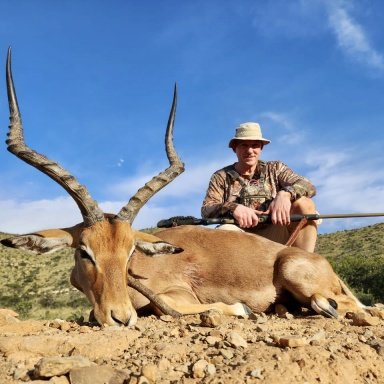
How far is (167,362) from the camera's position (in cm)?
368

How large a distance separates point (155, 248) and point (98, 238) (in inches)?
41.8

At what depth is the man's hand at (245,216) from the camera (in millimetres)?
8211

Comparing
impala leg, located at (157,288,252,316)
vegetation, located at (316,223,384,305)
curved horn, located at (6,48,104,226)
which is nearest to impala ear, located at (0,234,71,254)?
curved horn, located at (6,48,104,226)

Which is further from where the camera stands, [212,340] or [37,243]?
[37,243]

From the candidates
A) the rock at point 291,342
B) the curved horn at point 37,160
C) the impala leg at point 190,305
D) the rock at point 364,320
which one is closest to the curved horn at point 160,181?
the curved horn at point 37,160

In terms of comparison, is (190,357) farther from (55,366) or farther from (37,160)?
(37,160)

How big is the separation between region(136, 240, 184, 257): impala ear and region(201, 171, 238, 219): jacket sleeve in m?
2.10

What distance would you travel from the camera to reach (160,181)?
23.1 ft

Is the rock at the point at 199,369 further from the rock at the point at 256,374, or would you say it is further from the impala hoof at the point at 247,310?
the impala hoof at the point at 247,310

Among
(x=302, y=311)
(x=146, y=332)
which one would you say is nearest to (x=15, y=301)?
(x=302, y=311)

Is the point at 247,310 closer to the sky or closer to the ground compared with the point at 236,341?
closer to the sky

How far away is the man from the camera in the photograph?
8.61 m

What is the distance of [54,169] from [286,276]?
3358 mm

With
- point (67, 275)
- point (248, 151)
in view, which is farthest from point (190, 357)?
point (67, 275)
